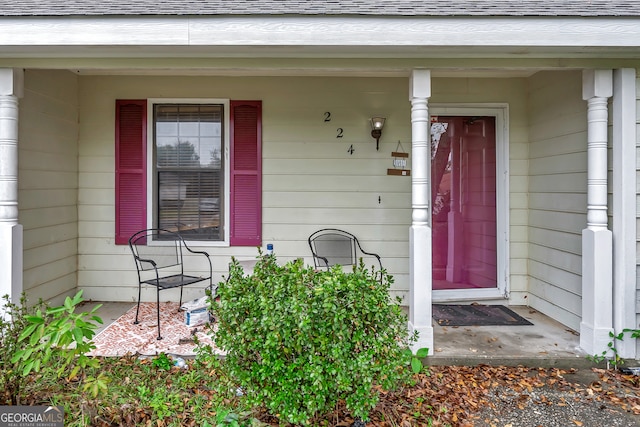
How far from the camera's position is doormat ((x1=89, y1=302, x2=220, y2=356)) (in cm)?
313

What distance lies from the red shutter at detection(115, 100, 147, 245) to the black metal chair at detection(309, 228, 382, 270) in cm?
184

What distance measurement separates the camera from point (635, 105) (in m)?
3.00

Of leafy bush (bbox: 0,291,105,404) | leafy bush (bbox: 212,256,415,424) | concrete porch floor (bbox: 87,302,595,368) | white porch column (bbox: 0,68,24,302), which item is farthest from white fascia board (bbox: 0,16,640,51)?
concrete porch floor (bbox: 87,302,595,368)

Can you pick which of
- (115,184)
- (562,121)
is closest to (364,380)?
(562,121)

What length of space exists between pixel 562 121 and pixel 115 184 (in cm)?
444

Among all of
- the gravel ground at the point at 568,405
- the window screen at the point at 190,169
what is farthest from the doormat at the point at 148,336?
the gravel ground at the point at 568,405

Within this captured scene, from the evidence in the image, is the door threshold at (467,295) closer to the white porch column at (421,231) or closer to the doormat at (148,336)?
the white porch column at (421,231)

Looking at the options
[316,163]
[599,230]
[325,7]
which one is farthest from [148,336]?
[599,230]

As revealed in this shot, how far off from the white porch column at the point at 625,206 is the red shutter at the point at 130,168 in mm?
4232

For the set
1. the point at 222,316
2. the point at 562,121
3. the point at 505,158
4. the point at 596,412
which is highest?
the point at 562,121

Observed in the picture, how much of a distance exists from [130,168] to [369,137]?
2.53 meters

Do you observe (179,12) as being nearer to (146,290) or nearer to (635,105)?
(146,290)

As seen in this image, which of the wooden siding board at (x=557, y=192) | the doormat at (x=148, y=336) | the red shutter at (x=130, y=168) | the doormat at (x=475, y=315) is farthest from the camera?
the red shutter at (x=130, y=168)

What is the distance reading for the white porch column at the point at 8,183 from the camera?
9.91 ft
